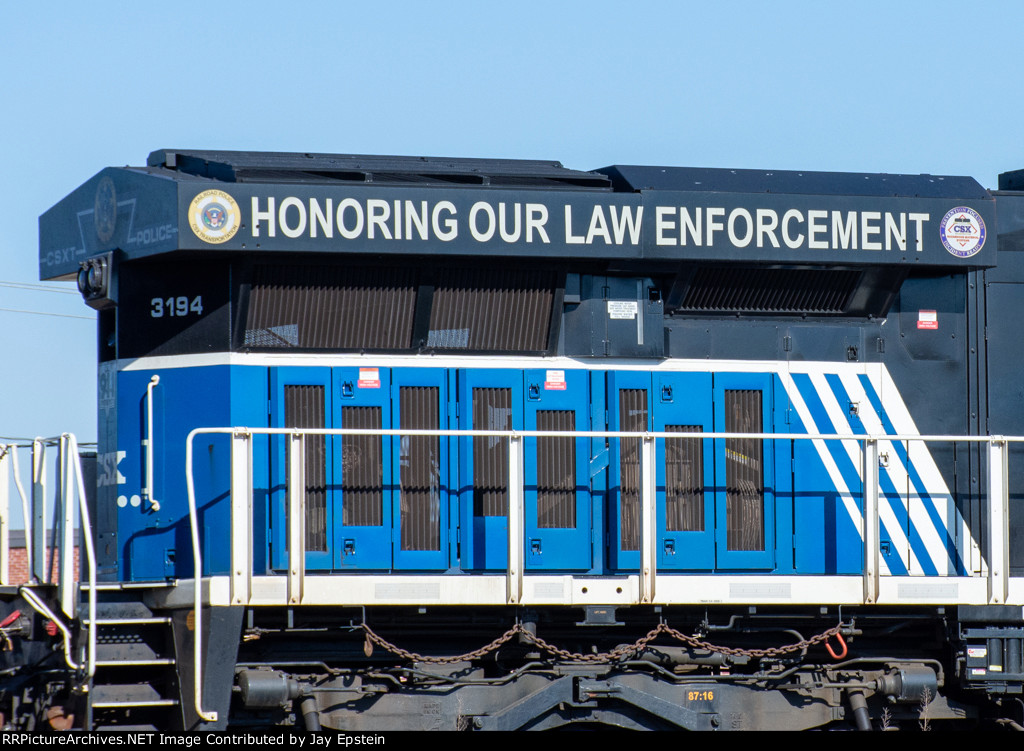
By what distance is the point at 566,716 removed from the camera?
9281 mm

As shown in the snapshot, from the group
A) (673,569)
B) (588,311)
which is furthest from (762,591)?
(588,311)

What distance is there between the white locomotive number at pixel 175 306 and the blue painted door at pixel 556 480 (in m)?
2.22

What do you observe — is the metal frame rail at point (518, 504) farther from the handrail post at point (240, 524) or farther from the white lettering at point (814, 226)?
the white lettering at point (814, 226)

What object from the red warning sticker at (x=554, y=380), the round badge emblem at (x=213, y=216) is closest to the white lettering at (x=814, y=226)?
the red warning sticker at (x=554, y=380)

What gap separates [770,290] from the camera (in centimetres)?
1009

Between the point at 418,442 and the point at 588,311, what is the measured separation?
1.47m

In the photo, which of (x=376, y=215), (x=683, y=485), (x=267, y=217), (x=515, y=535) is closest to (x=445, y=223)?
(x=376, y=215)

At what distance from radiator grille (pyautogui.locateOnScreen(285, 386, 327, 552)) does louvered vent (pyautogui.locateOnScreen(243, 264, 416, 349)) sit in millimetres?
335

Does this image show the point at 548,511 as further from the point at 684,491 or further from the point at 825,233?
the point at 825,233

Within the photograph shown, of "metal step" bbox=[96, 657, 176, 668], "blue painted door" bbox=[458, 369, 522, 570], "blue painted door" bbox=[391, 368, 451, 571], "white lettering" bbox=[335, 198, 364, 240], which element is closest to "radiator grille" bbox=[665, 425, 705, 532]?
"blue painted door" bbox=[458, 369, 522, 570]

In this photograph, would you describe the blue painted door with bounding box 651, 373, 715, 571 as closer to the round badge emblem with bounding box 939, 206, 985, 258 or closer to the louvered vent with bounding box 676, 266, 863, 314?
the louvered vent with bounding box 676, 266, 863, 314

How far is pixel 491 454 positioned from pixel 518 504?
2.34 ft

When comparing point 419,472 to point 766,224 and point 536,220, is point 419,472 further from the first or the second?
point 766,224

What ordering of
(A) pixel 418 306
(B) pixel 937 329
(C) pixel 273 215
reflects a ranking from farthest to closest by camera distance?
(B) pixel 937 329 → (A) pixel 418 306 → (C) pixel 273 215
